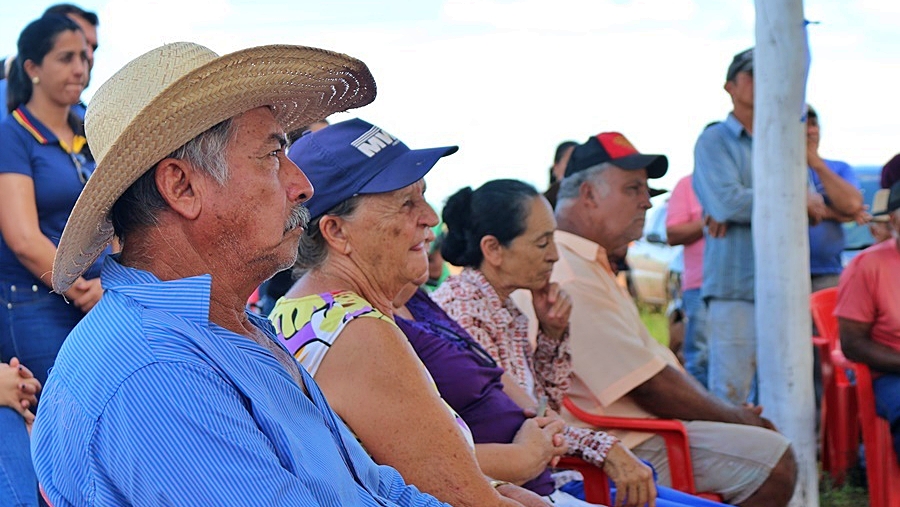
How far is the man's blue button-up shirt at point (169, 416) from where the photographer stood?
1.46 metres

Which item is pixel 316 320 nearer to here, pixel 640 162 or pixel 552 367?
pixel 552 367

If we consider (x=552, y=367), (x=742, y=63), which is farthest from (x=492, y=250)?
(x=742, y=63)

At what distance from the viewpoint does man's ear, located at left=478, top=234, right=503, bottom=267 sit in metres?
3.67

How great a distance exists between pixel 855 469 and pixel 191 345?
187 inches

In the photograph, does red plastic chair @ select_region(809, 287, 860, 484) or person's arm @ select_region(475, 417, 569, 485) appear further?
red plastic chair @ select_region(809, 287, 860, 484)

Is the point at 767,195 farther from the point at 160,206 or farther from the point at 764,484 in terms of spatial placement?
the point at 160,206

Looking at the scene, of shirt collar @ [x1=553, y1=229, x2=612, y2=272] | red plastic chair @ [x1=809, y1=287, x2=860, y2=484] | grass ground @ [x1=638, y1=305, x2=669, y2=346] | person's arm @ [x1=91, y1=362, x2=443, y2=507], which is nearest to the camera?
person's arm @ [x1=91, y1=362, x2=443, y2=507]

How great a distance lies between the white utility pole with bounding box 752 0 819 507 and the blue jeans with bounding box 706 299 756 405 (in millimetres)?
Result: 1002

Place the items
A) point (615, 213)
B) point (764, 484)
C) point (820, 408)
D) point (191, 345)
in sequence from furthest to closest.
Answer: point (820, 408) → point (615, 213) → point (764, 484) → point (191, 345)

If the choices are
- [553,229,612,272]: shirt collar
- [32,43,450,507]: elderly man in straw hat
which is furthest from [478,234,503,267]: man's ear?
[32,43,450,507]: elderly man in straw hat

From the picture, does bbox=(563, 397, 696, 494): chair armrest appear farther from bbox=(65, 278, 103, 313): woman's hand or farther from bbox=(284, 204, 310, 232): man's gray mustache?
bbox=(284, 204, 310, 232): man's gray mustache

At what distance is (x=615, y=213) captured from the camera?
14.5 ft

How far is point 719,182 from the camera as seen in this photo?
18.0 feet

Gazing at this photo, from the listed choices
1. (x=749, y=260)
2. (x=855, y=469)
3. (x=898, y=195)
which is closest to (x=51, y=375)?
(x=898, y=195)
